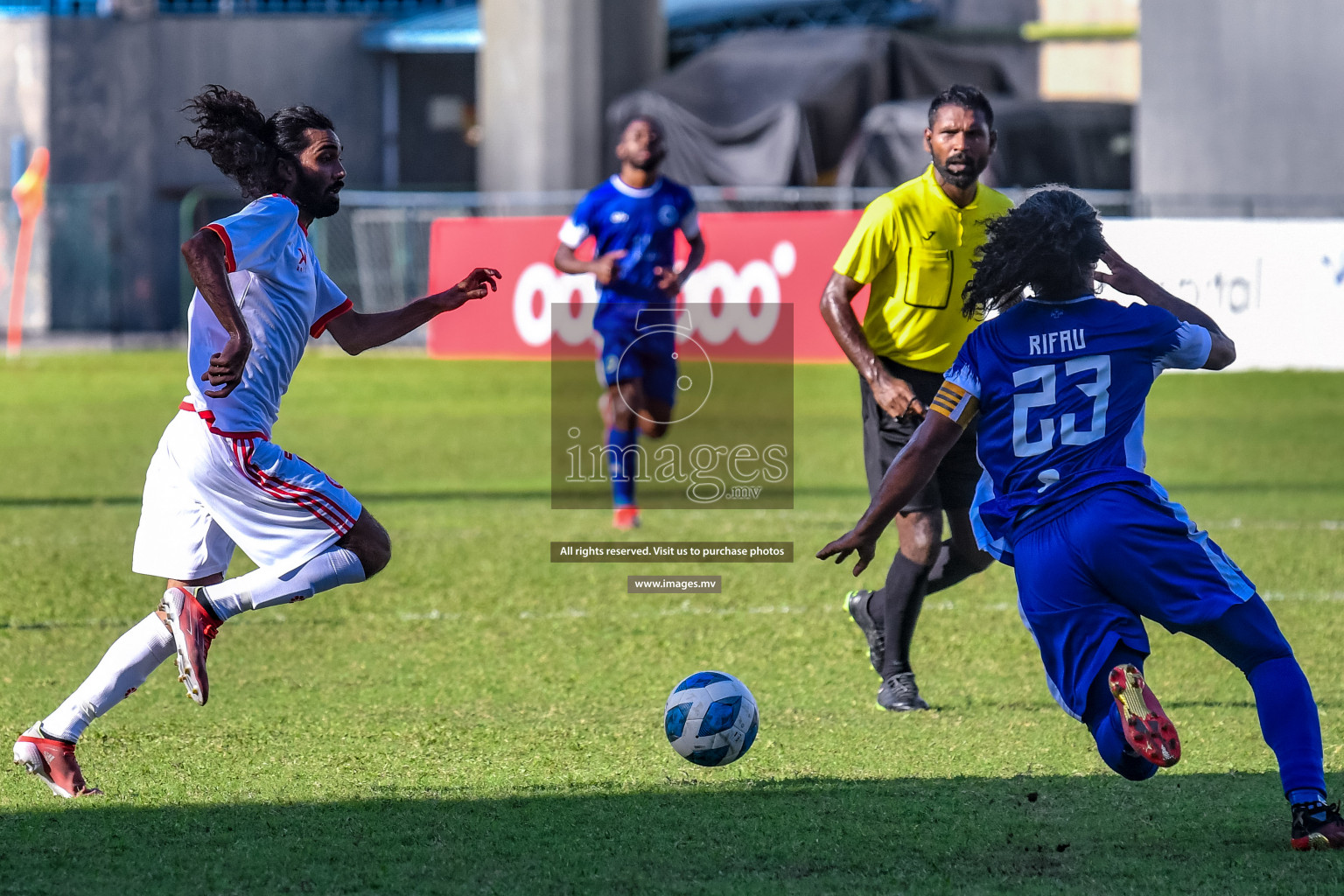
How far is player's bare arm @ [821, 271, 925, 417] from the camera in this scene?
6.05m

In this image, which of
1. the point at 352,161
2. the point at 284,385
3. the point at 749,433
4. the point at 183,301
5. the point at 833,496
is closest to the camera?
the point at 284,385

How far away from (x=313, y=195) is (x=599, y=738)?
76.2 inches

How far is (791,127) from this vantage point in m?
29.0

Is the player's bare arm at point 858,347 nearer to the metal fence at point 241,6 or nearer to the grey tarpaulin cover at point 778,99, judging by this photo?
the grey tarpaulin cover at point 778,99

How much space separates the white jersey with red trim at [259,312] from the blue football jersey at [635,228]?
222 inches

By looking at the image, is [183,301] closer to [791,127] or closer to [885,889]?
[791,127]

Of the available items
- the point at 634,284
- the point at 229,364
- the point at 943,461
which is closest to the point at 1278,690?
the point at 943,461

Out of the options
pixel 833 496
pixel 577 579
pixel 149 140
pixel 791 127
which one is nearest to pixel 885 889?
pixel 577 579

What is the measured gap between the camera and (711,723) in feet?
17.7

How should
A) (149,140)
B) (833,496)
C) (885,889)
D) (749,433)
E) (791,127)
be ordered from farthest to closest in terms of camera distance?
(149,140) < (791,127) < (749,433) < (833,496) < (885,889)

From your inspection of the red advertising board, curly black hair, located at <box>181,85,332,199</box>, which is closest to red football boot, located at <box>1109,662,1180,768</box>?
curly black hair, located at <box>181,85,332,199</box>

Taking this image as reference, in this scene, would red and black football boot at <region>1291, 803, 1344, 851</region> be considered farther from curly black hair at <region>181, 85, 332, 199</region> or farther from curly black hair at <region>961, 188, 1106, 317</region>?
curly black hair at <region>181, 85, 332, 199</region>

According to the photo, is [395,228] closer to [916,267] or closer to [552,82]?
[552,82]

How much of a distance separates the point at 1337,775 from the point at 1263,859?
993 mm
